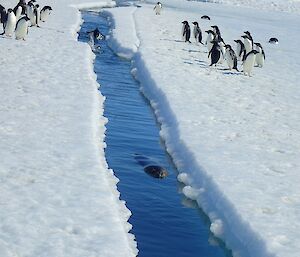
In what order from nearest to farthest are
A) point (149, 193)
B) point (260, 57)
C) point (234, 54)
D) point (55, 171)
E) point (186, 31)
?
1. point (55, 171)
2. point (149, 193)
3. point (234, 54)
4. point (260, 57)
5. point (186, 31)

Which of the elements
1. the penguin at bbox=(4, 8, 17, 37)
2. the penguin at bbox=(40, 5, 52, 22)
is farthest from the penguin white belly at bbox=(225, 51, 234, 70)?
the penguin at bbox=(40, 5, 52, 22)

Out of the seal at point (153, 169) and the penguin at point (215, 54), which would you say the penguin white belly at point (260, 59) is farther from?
the seal at point (153, 169)

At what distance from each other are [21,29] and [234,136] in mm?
11359

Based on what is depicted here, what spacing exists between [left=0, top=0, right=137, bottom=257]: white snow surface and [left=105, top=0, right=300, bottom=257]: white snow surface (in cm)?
148

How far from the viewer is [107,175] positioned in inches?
367

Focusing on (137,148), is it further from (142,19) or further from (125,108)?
(142,19)

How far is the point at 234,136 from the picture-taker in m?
12.0

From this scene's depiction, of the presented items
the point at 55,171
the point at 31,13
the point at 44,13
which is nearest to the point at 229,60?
the point at 31,13

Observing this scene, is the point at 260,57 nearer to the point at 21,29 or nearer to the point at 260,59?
the point at 260,59

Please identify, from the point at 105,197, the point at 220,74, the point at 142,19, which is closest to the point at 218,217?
the point at 105,197

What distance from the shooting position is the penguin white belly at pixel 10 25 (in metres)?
21.1

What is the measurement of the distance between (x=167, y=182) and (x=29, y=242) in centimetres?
398

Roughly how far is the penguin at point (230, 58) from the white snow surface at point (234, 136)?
647 mm

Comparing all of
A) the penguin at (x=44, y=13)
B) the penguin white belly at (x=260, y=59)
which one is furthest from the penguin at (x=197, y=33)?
the penguin at (x=44, y=13)
